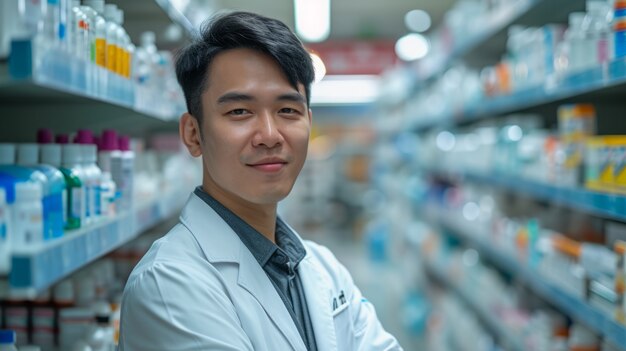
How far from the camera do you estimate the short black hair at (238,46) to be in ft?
5.18

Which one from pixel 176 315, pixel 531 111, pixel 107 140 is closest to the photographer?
pixel 176 315

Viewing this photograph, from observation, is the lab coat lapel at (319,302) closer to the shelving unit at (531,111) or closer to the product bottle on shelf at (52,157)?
the product bottle on shelf at (52,157)

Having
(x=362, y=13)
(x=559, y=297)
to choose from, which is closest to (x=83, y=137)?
(x=559, y=297)

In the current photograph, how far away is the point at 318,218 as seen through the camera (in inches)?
615

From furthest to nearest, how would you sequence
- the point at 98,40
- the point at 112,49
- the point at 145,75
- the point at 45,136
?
1. the point at 145,75
2. the point at 112,49
3. the point at 98,40
4. the point at 45,136

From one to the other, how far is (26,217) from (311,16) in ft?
26.3

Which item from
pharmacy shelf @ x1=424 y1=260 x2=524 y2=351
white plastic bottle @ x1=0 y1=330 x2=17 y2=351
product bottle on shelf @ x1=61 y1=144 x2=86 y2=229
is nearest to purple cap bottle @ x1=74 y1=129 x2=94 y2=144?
product bottle on shelf @ x1=61 y1=144 x2=86 y2=229

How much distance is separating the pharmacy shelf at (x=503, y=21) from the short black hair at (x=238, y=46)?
1.93 meters

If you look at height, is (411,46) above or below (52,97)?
above

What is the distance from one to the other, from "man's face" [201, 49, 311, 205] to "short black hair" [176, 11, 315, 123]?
20 millimetres

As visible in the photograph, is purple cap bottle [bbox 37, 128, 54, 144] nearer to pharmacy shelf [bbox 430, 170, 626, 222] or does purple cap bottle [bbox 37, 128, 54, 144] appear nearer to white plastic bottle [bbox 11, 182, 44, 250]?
white plastic bottle [bbox 11, 182, 44, 250]

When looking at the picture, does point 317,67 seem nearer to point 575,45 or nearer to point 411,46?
point 575,45

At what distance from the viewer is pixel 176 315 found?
1.38 metres

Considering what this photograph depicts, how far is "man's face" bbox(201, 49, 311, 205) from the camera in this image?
1.57 m
